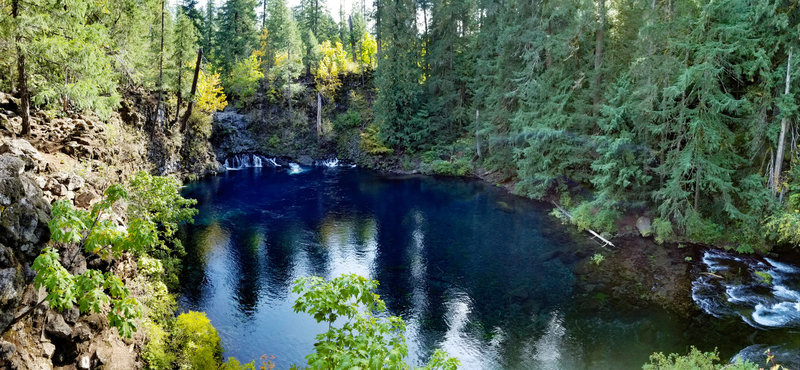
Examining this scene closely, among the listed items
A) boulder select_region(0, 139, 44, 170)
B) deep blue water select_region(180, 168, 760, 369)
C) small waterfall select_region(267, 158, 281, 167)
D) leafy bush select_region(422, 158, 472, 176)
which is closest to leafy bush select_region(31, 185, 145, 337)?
boulder select_region(0, 139, 44, 170)

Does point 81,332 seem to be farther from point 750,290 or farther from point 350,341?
point 750,290

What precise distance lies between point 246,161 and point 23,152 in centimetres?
3338

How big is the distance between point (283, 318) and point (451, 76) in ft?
94.3

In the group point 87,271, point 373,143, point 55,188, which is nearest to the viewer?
point 87,271

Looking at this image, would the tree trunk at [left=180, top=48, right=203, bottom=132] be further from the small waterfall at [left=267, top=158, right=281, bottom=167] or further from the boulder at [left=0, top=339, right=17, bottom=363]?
the boulder at [left=0, top=339, right=17, bottom=363]

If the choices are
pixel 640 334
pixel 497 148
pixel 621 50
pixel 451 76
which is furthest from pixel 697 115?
pixel 451 76

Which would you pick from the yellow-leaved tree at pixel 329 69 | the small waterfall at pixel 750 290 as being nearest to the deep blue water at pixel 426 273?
A: the small waterfall at pixel 750 290

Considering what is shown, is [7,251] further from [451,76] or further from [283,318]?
[451,76]

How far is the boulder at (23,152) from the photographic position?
783 cm

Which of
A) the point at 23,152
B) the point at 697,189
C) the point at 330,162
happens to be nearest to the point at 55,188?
the point at 23,152

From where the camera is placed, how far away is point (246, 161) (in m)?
40.8

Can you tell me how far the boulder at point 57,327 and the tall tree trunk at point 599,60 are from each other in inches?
855

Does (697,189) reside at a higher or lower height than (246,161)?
lower

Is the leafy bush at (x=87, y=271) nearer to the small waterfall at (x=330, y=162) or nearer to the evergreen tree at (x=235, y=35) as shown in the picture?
the small waterfall at (x=330, y=162)
